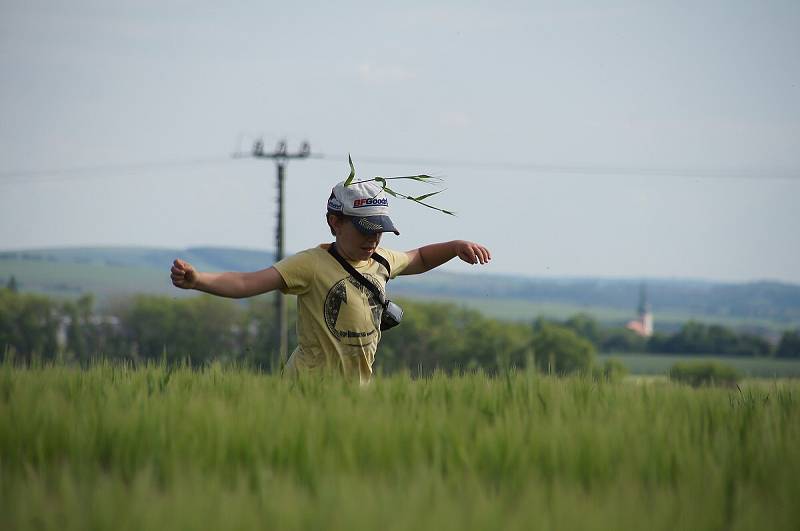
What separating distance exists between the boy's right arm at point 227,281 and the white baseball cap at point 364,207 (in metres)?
0.47

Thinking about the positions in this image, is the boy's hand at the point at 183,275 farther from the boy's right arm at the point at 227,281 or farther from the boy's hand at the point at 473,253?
the boy's hand at the point at 473,253

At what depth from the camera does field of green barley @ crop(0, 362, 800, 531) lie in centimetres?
317

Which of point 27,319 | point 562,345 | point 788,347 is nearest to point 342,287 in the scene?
point 27,319

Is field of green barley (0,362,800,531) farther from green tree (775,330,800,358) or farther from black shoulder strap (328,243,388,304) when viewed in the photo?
green tree (775,330,800,358)

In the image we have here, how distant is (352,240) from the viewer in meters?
6.23

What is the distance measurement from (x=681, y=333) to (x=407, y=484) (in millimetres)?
163039

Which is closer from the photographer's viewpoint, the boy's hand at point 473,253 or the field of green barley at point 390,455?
the field of green barley at point 390,455

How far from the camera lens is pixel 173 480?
3.60 m

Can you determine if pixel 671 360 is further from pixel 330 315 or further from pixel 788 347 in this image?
pixel 330 315

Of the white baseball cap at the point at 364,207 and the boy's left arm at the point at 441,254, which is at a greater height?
the white baseball cap at the point at 364,207

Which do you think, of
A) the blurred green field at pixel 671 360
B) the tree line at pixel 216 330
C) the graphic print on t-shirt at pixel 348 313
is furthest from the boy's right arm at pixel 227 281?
the blurred green field at pixel 671 360

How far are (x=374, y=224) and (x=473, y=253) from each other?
57 centimetres

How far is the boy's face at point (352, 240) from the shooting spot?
6.20 metres

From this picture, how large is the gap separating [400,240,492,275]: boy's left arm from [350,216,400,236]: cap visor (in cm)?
46
